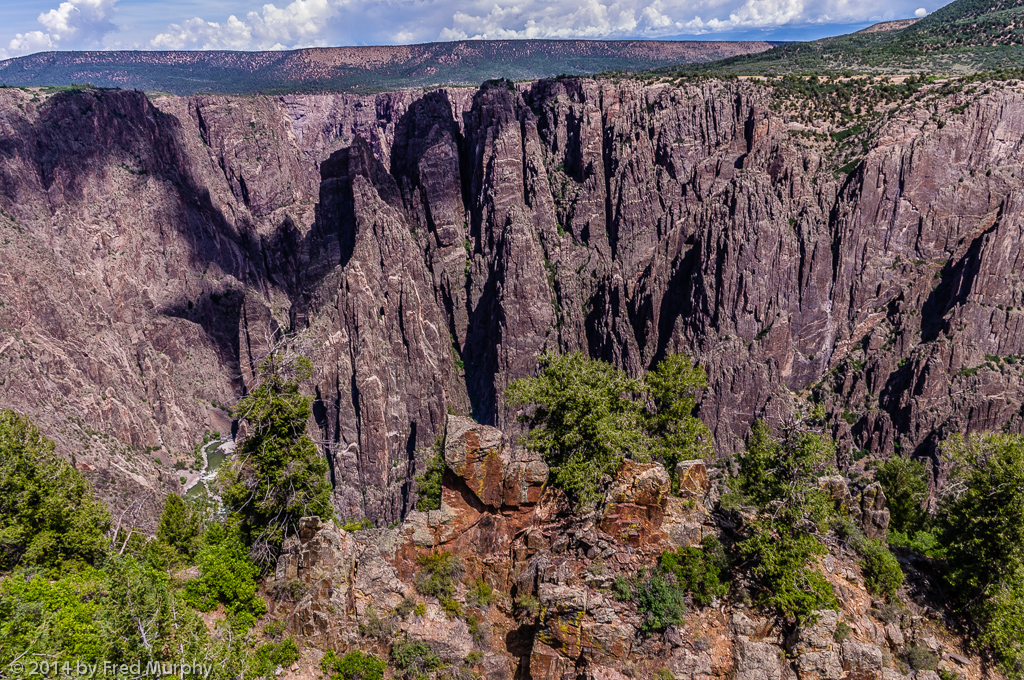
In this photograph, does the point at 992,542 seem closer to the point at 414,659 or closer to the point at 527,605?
the point at 527,605

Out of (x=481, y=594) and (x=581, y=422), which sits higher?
(x=581, y=422)

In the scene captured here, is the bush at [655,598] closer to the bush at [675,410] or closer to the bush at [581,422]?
the bush at [581,422]

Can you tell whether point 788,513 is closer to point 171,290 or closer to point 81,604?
point 81,604

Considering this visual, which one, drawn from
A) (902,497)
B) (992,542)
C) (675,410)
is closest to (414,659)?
(675,410)

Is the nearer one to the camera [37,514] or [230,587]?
[230,587]

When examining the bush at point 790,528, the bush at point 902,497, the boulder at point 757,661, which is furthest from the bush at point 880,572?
the bush at point 902,497

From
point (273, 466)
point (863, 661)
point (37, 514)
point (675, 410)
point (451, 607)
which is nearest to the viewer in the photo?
point (863, 661)

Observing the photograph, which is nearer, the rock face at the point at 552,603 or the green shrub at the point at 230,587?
the rock face at the point at 552,603

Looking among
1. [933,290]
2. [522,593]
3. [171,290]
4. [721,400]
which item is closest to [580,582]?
[522,593]
